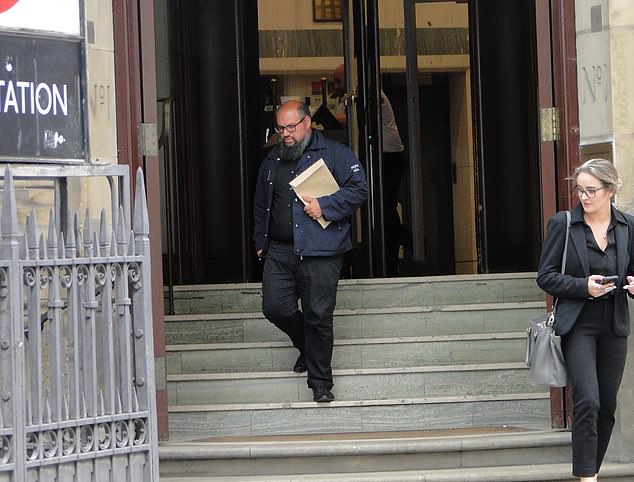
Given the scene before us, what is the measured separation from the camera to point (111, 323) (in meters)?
5.36

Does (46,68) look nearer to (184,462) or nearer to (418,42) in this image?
(184,462)

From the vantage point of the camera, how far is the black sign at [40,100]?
205 inches

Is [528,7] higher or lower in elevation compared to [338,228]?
higher

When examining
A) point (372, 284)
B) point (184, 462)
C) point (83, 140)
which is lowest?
point (184, 462)

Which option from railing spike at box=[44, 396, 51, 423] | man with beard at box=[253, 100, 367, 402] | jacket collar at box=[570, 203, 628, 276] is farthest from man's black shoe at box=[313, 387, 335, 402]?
railing spike at box=[44, 396, 51, 423]

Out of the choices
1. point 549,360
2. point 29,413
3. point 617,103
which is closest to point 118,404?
point 29,413

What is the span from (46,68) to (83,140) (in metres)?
0.34

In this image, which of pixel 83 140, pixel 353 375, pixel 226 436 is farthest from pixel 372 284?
pixel 83 140

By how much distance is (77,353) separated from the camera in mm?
5258

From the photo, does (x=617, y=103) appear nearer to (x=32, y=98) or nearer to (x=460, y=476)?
(x=460, y=476)

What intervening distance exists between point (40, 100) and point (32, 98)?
0.14 feet

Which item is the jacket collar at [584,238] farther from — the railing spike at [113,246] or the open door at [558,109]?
the railing spike at [113,246]

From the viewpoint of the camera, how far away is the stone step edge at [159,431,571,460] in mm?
7379

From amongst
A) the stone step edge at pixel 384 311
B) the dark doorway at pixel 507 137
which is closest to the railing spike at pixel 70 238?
the stone step edge at pixel 384 311
